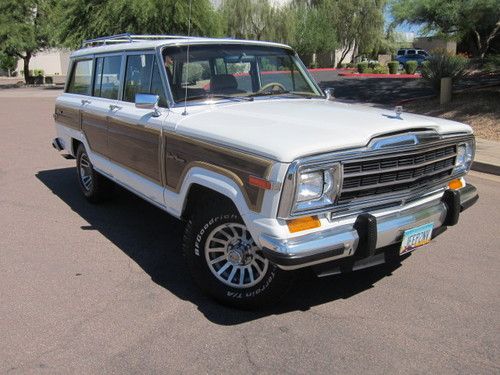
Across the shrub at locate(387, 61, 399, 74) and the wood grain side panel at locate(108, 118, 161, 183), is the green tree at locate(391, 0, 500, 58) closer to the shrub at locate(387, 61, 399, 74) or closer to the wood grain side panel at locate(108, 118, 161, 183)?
the wood grain side panel at locate(108, 118, 161, 183)

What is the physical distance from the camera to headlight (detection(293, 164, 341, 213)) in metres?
3.12

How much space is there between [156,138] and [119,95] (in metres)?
1.26

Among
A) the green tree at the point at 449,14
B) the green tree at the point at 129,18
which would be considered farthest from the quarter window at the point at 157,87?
the green tree at the point at 129,18

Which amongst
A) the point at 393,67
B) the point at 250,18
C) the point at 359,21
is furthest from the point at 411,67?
the point at 250,18

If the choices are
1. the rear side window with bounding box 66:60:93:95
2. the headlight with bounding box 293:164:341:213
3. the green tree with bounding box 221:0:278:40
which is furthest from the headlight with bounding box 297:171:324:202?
the green tree with bounding box 221:0:278:40

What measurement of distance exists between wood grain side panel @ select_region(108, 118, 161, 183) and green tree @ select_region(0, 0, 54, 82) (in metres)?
31.0

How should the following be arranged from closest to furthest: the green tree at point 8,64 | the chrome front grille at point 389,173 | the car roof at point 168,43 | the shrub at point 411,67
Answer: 1. the chrome front grille at point 389,173
2. the car roof at point 168,43
3. the shrub at point 411,67
4. the green tree at point 8,64

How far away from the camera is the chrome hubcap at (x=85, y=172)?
638 centimetres

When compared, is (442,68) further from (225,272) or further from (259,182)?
(259,182)

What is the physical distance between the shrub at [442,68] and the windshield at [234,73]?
1047cm

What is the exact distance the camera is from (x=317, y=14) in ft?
146

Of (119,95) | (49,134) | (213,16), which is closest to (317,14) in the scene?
(213,16)

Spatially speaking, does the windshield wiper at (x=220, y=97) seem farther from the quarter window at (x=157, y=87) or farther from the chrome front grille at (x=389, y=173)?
the chrome front grille at (x=389, y=173)

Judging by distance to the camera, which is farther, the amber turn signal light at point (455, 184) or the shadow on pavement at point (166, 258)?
the amber turn signal light at point (455, 184)
